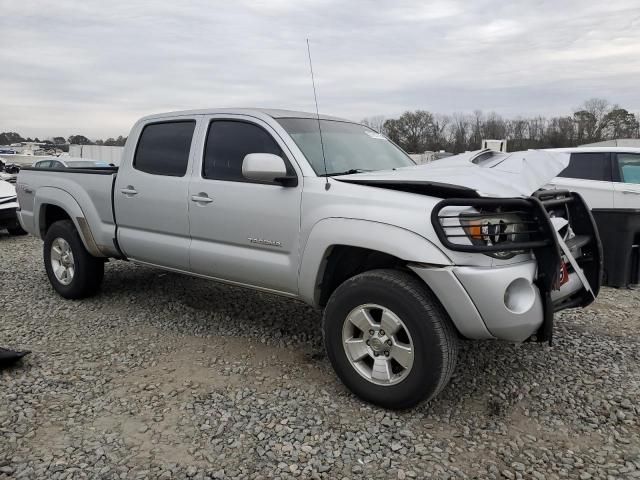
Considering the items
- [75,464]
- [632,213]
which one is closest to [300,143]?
[75,464]

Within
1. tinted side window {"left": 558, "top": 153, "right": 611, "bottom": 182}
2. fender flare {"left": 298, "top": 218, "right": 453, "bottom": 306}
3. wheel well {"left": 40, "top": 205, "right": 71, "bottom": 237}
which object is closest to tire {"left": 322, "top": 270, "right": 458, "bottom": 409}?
fender flare {"left": 298, "top": 218, "right": 453, "bottom": 306}

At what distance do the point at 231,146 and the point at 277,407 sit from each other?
205cm

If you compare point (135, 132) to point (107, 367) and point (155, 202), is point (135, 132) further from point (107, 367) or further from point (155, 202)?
point (107, 367)

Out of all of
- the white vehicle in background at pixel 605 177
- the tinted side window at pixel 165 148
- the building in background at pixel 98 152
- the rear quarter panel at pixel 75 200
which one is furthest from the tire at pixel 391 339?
the building in background at pixel 98 152

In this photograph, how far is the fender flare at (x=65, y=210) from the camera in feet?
17.2

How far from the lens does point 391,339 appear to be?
3.17 metres

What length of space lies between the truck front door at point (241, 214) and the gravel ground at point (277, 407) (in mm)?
712

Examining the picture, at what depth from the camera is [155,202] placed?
459 cm

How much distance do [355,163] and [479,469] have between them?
7.65ft

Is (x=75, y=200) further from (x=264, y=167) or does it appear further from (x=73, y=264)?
(x=264, y=167)

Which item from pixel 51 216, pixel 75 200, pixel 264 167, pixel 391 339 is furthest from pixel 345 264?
pixel 51 216

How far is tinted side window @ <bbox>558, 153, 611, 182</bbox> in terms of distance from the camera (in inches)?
294

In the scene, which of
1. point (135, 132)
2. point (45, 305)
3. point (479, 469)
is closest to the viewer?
point (479, 469)

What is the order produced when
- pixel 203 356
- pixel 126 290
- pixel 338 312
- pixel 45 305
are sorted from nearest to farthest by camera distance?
pixel 338 312 → pixel 203 356 → pixel 45 305 → pixel 126 290
